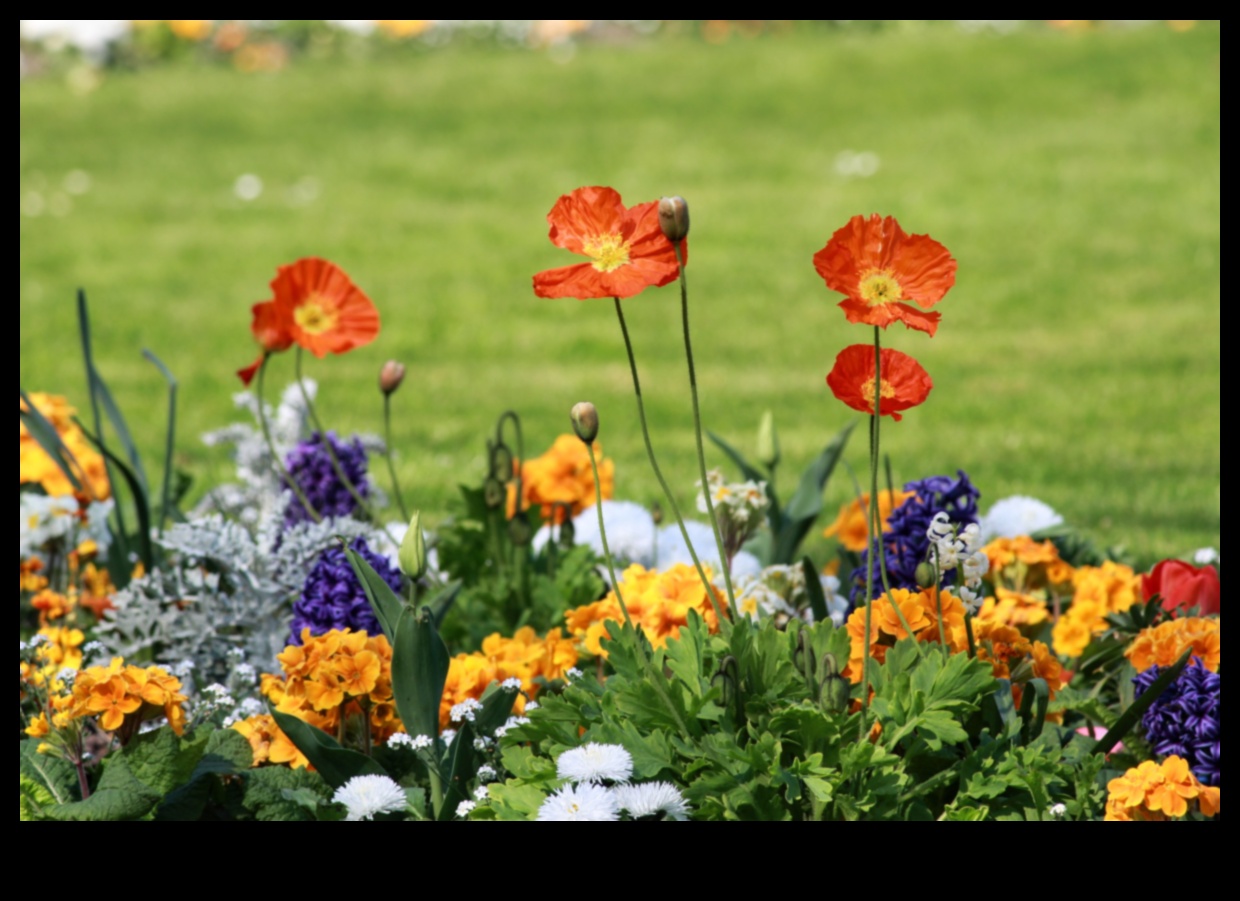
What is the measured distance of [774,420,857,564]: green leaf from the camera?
2.86 m

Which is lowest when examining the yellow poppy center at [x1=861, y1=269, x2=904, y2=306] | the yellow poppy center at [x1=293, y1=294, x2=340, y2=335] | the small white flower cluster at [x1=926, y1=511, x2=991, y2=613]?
the small white flower cluster at [x1=926, y1=511, x2=991, y2=613]

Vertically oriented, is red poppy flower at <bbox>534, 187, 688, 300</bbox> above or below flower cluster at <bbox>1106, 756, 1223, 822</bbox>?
above

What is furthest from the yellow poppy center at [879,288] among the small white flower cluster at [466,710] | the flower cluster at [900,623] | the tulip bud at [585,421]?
the small white flower cluster at [466,710]

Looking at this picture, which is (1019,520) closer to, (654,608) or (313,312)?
(654,608)

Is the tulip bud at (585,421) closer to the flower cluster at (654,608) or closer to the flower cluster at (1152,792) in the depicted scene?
the flower cluster at (654,608)

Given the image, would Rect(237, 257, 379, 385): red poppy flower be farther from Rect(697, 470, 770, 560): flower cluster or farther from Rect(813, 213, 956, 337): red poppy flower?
Rect(813, 213, 956, 337): red poppy flower

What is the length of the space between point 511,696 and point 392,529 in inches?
45.8

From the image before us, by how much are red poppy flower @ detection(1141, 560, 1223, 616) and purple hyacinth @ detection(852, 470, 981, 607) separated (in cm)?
39

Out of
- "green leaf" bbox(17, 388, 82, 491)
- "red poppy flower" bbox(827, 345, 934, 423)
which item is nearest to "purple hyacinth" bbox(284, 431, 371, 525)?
"green leaf" bbox(17, 388, 82, 491)

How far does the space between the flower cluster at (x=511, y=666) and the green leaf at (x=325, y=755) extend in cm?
22

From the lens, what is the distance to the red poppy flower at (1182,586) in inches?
101

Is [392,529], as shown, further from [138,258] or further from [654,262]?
[138,258]

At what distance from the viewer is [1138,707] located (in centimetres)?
194
